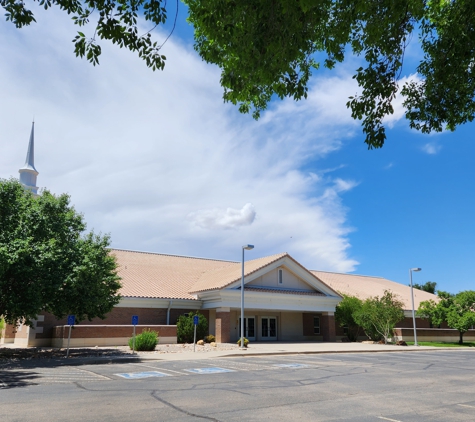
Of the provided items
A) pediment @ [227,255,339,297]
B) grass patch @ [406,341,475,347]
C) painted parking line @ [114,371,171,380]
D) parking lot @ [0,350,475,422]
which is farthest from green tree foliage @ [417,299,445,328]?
painted parking line @ [114,371,171,380]

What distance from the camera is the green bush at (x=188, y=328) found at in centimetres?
3083

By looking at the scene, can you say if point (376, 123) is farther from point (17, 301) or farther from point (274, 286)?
point (274, 286)

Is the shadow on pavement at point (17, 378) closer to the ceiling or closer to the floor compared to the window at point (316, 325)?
closer to the floor

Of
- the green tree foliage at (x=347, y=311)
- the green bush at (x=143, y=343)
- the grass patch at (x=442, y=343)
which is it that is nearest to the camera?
the green bush at (x=143, y=343)

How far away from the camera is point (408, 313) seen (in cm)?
4206

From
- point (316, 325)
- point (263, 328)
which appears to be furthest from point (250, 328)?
point (316, 325)

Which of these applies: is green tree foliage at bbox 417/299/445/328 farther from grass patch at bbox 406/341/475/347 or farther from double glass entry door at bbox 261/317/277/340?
double glass entry door at bbox 261/317/277/340

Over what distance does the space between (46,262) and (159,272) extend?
17752mm

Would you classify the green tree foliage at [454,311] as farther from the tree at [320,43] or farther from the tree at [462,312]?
the tree at [320,43]

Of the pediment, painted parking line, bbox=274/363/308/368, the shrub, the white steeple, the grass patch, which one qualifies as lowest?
painted parking line, bbox=274/363/308/368

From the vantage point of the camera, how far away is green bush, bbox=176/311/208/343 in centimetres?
3083

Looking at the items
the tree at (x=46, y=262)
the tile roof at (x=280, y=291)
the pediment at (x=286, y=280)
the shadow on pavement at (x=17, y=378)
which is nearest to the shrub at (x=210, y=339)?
the tile roof at (x=280, y=291)

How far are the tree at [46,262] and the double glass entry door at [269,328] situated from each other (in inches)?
633

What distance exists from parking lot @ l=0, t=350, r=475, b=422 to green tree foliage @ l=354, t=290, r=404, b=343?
58.2 feet
